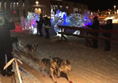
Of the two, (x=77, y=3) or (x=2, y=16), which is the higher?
(x=77, y=3)

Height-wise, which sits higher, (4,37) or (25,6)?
(25,6)

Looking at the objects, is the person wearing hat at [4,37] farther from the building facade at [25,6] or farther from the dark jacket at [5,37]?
the building facade at [25,6]

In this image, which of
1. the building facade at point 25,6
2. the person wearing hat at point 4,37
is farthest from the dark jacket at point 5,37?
the building facade at point 25,6

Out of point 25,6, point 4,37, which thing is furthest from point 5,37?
point 25,6

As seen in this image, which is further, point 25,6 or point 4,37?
point 25,6

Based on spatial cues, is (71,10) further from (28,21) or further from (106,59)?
(106,59)

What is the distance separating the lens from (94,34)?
9.65 meters

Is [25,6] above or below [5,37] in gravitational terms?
above

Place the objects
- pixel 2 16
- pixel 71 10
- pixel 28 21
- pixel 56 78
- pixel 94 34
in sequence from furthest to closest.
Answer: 1. pixel 71 10
2. pixel 28 21
3. pixel 94 34
4. pixel 56 78
5. pixel 2 16

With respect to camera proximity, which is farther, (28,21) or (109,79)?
(28,21)

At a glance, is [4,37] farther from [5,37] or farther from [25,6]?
[25,6]

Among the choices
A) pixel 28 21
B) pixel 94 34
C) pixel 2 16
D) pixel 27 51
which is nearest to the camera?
pixel 2 16

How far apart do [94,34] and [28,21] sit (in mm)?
13087

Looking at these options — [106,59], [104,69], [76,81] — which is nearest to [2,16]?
[76,81]
